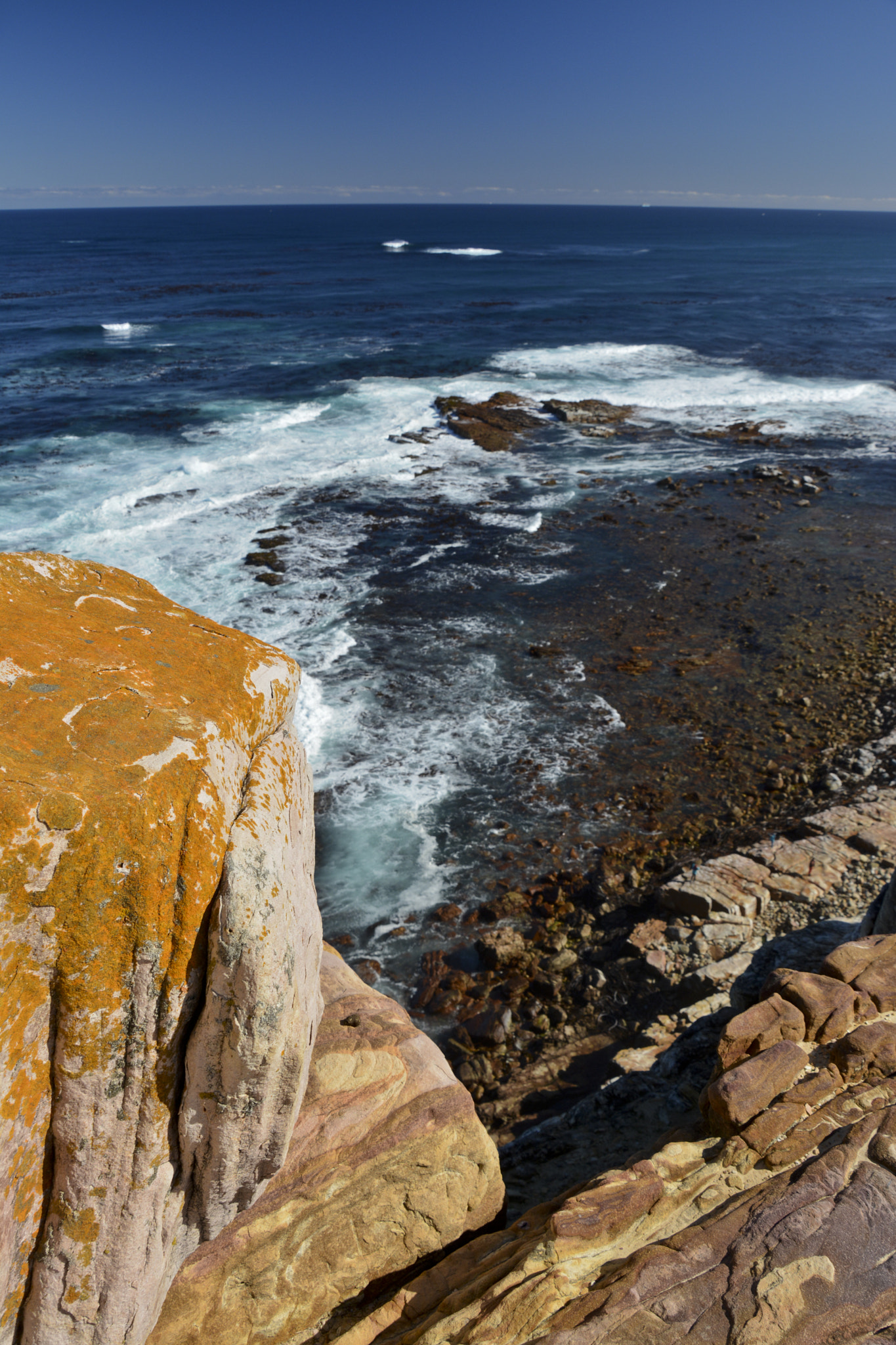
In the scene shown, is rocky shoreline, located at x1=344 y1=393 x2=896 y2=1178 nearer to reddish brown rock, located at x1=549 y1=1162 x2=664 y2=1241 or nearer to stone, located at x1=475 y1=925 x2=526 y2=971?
stone, located at x1=475 y1=925 x2=526 y2=971

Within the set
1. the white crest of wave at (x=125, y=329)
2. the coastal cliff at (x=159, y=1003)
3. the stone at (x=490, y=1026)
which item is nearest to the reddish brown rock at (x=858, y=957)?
the coastal cliff at (x=159, y=1003)

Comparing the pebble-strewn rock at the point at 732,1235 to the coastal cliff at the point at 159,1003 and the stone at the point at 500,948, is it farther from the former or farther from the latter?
the stone at the point at 500,948

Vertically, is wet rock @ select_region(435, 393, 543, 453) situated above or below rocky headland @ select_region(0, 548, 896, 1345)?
above

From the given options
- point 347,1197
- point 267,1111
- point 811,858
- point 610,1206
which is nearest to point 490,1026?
point 347,1197

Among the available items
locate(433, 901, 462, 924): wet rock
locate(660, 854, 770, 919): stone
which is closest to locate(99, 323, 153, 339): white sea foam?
locate(433, 901, 462, 924): wet rock

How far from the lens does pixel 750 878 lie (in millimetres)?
11039

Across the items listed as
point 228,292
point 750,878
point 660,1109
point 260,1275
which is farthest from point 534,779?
point 228,292

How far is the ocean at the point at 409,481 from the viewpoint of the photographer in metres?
14.0

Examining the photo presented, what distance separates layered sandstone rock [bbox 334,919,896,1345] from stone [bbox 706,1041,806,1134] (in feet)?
0.04

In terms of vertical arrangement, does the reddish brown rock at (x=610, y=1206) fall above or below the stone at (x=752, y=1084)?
below

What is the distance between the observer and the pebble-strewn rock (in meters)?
3.96

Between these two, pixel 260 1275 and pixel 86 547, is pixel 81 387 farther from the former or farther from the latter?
pixel 260 1275

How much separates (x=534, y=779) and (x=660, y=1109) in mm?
7223

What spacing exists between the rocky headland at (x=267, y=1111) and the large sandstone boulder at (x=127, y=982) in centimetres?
1
